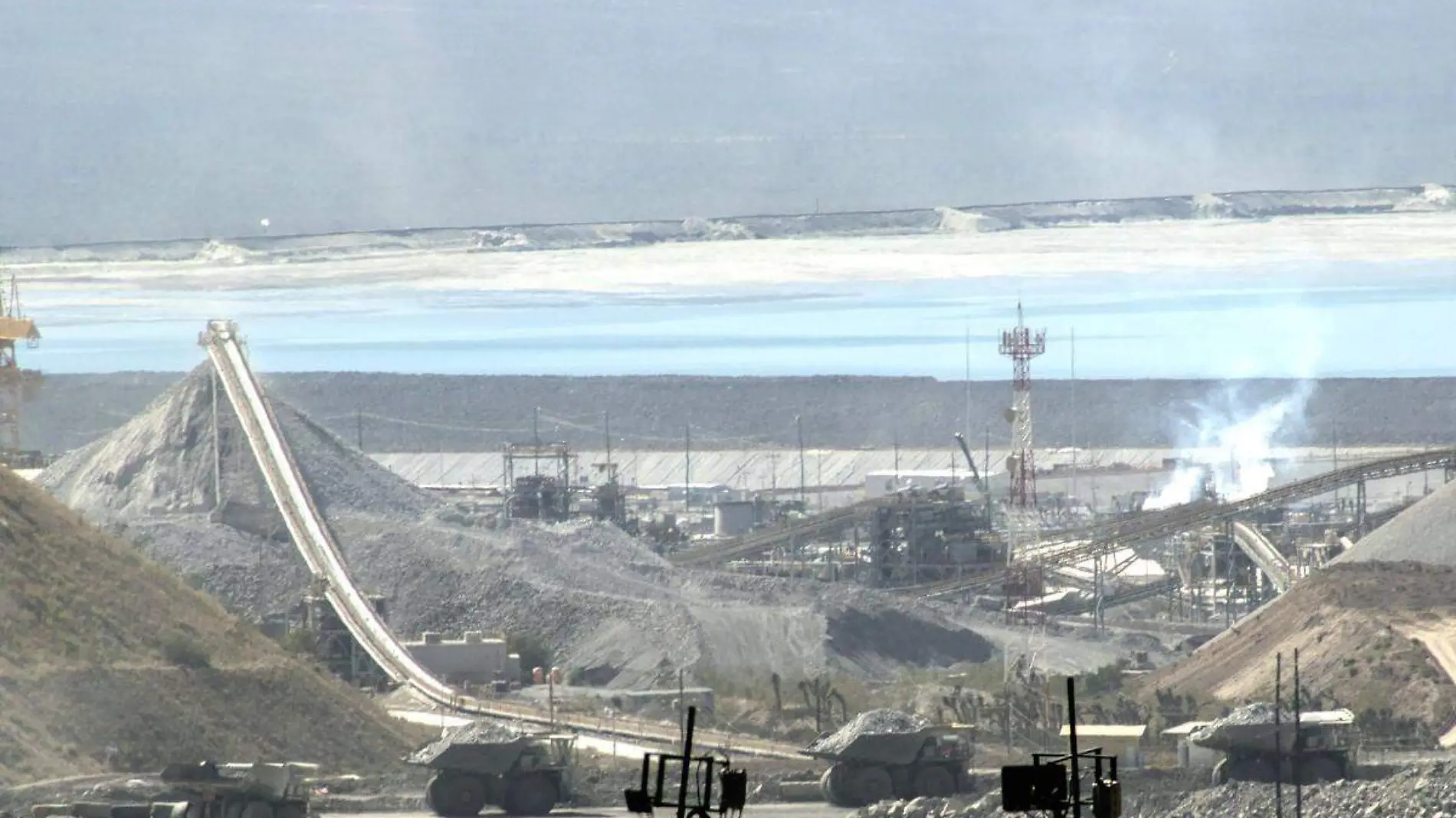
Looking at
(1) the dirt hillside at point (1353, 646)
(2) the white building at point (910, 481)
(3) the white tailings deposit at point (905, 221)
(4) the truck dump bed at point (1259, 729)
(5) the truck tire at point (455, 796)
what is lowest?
(5) the truck tire at point (455, 796)

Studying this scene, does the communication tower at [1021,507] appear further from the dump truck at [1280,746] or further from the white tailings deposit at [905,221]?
the white tailings deposit at [905,221]

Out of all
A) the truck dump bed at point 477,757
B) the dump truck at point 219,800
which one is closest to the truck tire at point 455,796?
the truck dump bed at point 477,757

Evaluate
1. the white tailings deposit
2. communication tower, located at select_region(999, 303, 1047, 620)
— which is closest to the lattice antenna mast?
communication tower, located at select_region(999, 303, 1047, 620)

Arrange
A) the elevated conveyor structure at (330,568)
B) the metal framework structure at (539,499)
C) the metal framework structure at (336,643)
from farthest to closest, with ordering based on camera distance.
Result: the metal framework structure at (539,499) < the metal framework structure at (336,643) < the elevated conveyor structure at (330,568)

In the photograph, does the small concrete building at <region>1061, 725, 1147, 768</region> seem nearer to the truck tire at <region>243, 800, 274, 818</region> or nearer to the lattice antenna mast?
the truck tire at <region>243, 800, 274, 818</region>

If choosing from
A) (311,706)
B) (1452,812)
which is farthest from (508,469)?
(1452,812)

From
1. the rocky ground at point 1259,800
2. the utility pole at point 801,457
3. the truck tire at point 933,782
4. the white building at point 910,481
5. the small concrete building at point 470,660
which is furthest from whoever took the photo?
the utility pole at point 801,457

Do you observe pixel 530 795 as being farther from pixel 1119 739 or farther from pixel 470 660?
pixel 470 660
